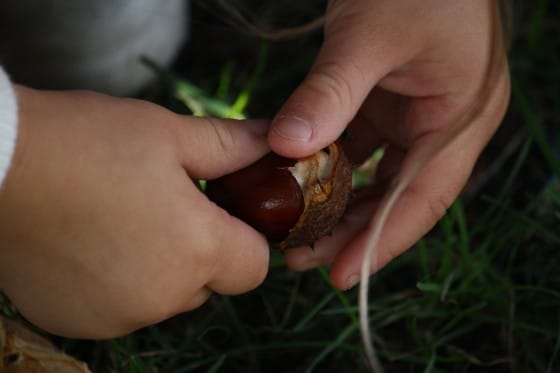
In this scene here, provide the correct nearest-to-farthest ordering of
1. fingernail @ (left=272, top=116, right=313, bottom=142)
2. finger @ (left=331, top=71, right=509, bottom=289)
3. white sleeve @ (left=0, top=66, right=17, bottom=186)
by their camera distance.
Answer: white sleeve @ (left=0, top=66, right=17, bottom=186) < fingernail @ (left=272, top=116, right=313, bottom=142) < finger @ (left=331, top=71, right=509, bottom=289)

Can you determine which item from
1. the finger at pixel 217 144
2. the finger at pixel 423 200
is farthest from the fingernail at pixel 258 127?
the finger at pixel 423 200

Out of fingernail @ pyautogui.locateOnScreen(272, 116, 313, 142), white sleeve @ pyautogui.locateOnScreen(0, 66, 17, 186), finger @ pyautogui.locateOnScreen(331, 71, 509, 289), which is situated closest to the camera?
white sleeve @ pyautogui.locateOnScreen(0, 66, 17, 186)

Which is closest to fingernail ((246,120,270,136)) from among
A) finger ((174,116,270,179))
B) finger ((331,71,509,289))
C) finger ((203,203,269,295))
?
finger ((174,116,270,179))

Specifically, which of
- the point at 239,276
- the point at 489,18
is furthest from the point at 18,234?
the point at 489,18

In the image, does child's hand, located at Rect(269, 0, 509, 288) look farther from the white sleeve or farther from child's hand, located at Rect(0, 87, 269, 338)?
the white sleeve

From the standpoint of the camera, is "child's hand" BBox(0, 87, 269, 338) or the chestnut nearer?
"child's hand" BBox(0, 87, 269, 338)

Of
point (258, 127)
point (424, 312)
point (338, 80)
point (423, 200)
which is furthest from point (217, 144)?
point (424, 312)

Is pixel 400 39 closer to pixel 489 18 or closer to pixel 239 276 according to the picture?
pixel 489 18
